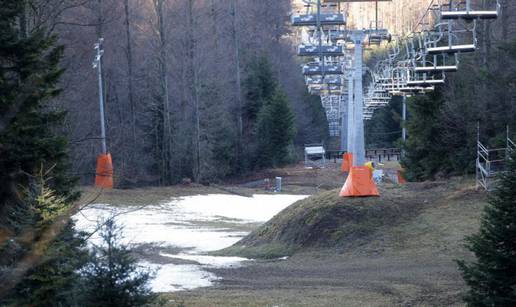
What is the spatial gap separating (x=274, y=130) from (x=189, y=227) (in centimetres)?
Answer: 3575

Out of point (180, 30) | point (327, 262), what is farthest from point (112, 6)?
point (327, 262)

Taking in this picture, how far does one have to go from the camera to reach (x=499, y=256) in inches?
415

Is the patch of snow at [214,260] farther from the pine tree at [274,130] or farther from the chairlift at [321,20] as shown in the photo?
the pine tree at [274,130]

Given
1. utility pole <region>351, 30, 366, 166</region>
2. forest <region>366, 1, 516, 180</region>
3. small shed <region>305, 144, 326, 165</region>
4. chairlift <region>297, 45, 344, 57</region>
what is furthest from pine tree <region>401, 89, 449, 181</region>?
small shed <region>305, 144, 326, 165</region>

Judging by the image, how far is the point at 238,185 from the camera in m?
56.1

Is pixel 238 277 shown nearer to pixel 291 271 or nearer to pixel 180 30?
pixel 291 271

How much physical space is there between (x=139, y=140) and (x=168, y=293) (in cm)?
4157

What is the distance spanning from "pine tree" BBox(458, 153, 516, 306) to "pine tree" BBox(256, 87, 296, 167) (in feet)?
184

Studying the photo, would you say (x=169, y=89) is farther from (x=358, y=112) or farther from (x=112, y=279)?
(x=112, y=279)

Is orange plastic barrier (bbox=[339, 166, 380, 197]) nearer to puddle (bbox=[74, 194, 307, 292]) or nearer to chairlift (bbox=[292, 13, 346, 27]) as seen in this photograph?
puddle (bbox=[74, 194, 307, 292])

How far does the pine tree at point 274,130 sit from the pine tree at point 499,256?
56.1 meters

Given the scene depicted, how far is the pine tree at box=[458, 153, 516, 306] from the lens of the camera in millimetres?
10500

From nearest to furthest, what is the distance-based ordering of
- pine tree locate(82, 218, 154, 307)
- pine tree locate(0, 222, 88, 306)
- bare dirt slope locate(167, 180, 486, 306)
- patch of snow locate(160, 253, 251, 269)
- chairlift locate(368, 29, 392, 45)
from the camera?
pine tree locate(82, 218, 154, 307), pine tree locate(0, 222, 88, 306), bare dirt slope locate(167, 180, 486, 306), patch of snow locate(160, 253, 251, 269), chairlift locate(368, 29, 392, 45)

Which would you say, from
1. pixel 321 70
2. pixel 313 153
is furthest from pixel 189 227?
pixel 313 153
